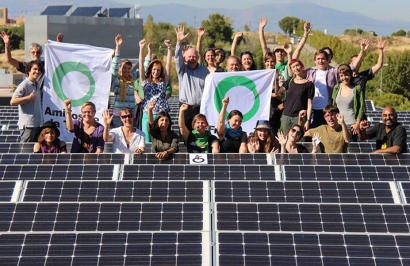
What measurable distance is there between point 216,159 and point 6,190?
3002mm

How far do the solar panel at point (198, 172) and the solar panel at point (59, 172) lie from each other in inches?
10.6

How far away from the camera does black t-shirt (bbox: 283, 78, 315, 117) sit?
15.1 meters

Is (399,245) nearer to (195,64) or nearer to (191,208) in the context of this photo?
(191,208)

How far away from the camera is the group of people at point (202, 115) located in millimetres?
13344

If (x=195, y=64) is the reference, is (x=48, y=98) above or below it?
below

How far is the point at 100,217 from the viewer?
10.7 m

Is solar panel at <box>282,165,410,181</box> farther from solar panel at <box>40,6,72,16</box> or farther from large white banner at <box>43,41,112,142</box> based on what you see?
solar panel at <box>40,6,72,16</box>

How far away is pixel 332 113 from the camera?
530 inches

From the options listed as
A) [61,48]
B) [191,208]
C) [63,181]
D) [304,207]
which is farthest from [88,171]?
[61,48]

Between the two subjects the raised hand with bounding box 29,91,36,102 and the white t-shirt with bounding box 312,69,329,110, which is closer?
the raised hand with bounding box 29,91,36,102

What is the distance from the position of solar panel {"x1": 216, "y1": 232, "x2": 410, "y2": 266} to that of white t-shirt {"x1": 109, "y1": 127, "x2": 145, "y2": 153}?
3.44m

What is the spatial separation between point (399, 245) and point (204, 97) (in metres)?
6.01

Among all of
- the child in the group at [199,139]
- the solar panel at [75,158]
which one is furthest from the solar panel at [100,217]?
the child in the group at [199,139]

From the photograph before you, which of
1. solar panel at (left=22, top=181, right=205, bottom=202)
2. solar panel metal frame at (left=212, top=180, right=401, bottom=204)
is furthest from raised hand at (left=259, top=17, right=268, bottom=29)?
solar panel at (left=22, top=181, right=205, bottom=202)
